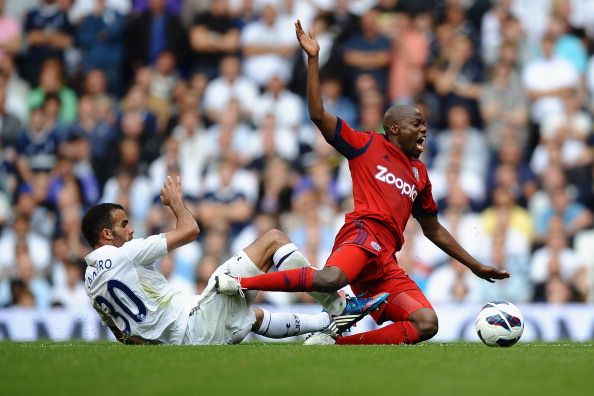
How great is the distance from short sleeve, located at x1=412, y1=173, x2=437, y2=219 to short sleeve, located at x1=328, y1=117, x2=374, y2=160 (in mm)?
738

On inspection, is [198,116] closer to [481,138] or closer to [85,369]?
[481,138]

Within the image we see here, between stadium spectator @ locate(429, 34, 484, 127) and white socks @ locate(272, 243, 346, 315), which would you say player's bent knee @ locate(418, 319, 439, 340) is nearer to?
white socks @ locate(272, 243, 346, 315)

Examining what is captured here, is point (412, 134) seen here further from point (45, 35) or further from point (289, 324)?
point (45, 35)

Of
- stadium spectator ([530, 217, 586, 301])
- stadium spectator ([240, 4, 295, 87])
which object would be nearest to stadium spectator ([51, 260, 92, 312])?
stadium spectator ([240, 4, 295, 87])

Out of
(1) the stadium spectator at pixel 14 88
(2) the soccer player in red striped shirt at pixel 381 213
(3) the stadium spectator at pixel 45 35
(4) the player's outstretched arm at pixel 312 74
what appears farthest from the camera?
(3) the stadium spectator at pixel 45 35

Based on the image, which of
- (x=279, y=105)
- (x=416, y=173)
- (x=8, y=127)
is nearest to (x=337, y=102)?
(x=279, y=105)

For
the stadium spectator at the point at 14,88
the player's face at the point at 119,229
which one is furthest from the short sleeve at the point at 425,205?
the stadium spectator at the point at 14,88

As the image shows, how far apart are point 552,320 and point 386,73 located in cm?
464

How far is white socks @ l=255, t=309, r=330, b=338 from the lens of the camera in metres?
9.73

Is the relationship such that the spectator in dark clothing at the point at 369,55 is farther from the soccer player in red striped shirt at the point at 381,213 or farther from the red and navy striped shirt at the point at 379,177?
the red and navy striped shirt at the point at 379,177

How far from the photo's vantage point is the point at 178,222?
9.05m

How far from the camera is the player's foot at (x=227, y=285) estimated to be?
8938 millimetres

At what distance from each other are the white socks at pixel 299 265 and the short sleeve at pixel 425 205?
→ 1.26 m

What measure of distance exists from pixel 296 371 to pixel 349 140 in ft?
9.84
